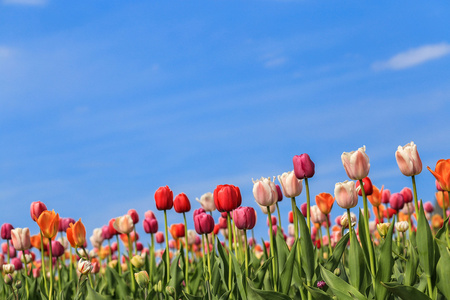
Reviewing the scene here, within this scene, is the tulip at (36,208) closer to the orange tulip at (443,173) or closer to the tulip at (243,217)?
the tulip at (243,217)

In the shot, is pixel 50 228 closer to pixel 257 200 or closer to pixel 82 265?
pixel 82 265

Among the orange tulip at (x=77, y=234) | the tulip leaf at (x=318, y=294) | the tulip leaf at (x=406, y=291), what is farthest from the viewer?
the orange tulip at (x=77, y=234)

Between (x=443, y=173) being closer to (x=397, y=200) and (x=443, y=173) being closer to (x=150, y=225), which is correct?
(x=397, y=200)

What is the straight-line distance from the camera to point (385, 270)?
3.45 metres

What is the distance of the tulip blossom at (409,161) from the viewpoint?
3.55 metres

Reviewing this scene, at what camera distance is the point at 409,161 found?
3551mm

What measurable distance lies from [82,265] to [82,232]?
2.66 ft

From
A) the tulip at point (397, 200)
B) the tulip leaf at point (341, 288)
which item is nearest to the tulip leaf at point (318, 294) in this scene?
the tulip leaf at point (341, 288)

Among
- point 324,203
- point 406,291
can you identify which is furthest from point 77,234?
point 406,291

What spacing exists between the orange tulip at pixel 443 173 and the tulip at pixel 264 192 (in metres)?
1.18

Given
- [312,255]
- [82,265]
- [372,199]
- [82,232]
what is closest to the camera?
[312,255]

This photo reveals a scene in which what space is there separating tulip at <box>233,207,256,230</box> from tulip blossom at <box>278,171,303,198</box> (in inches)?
13.9

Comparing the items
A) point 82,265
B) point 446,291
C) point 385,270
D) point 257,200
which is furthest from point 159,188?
point 446,291

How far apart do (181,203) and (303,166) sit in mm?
1745
